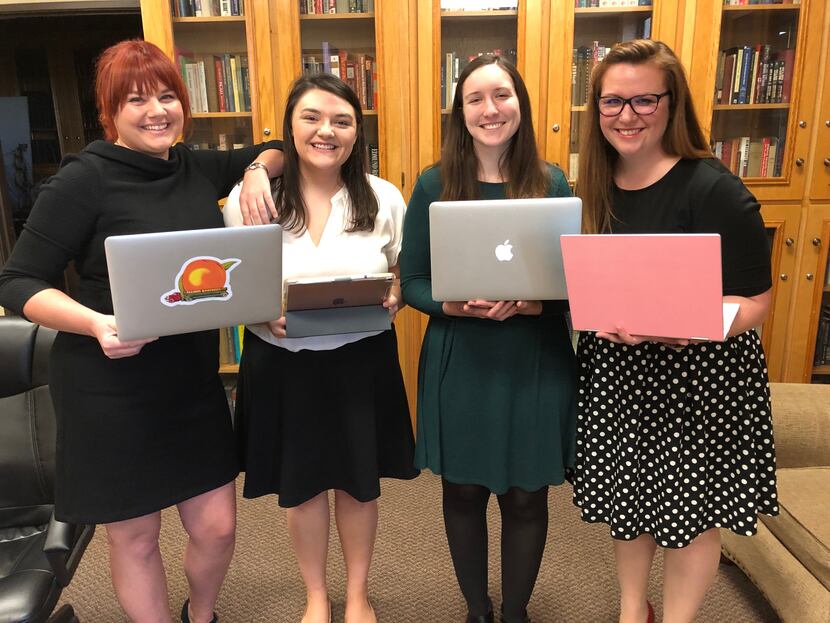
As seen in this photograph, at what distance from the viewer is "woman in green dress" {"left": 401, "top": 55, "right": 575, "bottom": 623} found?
1324mm

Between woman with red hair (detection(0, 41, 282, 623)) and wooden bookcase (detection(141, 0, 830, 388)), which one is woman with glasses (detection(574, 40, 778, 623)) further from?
wooden bookcase (detection(141, 0, 830, 388))

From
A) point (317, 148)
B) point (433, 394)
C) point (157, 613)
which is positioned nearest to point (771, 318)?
point (433, 394)

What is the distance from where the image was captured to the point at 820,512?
1.58m

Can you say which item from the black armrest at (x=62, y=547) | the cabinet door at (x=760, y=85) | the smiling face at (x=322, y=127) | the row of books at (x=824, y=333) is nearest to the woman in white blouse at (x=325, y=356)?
the smiling face at (x=322, y=127)

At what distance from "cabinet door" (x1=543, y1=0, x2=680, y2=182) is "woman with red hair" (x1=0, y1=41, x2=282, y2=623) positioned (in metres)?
1.37

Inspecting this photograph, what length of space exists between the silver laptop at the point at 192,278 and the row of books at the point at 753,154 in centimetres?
210

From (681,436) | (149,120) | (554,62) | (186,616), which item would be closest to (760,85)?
(554,62)

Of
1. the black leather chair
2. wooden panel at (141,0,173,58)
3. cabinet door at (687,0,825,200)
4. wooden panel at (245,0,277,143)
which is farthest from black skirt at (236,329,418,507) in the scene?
cabinet door at (687,0,825,200)

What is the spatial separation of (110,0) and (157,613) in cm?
221

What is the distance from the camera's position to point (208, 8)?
2.34 metres

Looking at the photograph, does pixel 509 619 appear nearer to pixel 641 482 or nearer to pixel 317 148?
pixel 641 482

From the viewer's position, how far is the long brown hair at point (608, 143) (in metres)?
1.17

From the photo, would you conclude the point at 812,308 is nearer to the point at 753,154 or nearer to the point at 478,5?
the point at 753,154

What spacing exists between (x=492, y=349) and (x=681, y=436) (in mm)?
430
